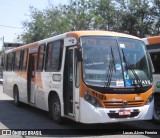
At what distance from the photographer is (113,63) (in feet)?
31.9

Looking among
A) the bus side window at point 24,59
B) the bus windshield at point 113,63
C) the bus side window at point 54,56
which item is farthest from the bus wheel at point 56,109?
the bus side window at point 24,59

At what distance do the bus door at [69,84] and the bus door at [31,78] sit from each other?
3.60 m

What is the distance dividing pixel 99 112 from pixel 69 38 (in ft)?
8.04

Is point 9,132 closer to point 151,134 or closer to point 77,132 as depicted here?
point 77,132

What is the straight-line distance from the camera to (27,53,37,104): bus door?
14.2m

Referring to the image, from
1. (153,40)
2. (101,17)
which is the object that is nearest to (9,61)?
(153,40)

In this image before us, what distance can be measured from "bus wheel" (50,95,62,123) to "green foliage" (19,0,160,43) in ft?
84.6

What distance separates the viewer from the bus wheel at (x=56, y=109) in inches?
443

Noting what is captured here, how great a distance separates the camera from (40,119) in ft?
41.3

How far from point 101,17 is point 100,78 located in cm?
3137

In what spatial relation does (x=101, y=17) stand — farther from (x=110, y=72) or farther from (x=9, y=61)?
(x=110, y=72)

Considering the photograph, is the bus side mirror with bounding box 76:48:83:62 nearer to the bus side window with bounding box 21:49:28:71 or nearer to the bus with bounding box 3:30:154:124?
the bus with bounding box 3:30:154:124

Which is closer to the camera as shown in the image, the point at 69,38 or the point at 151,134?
the point at 151,134

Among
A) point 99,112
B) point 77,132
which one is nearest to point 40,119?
point 77,132
